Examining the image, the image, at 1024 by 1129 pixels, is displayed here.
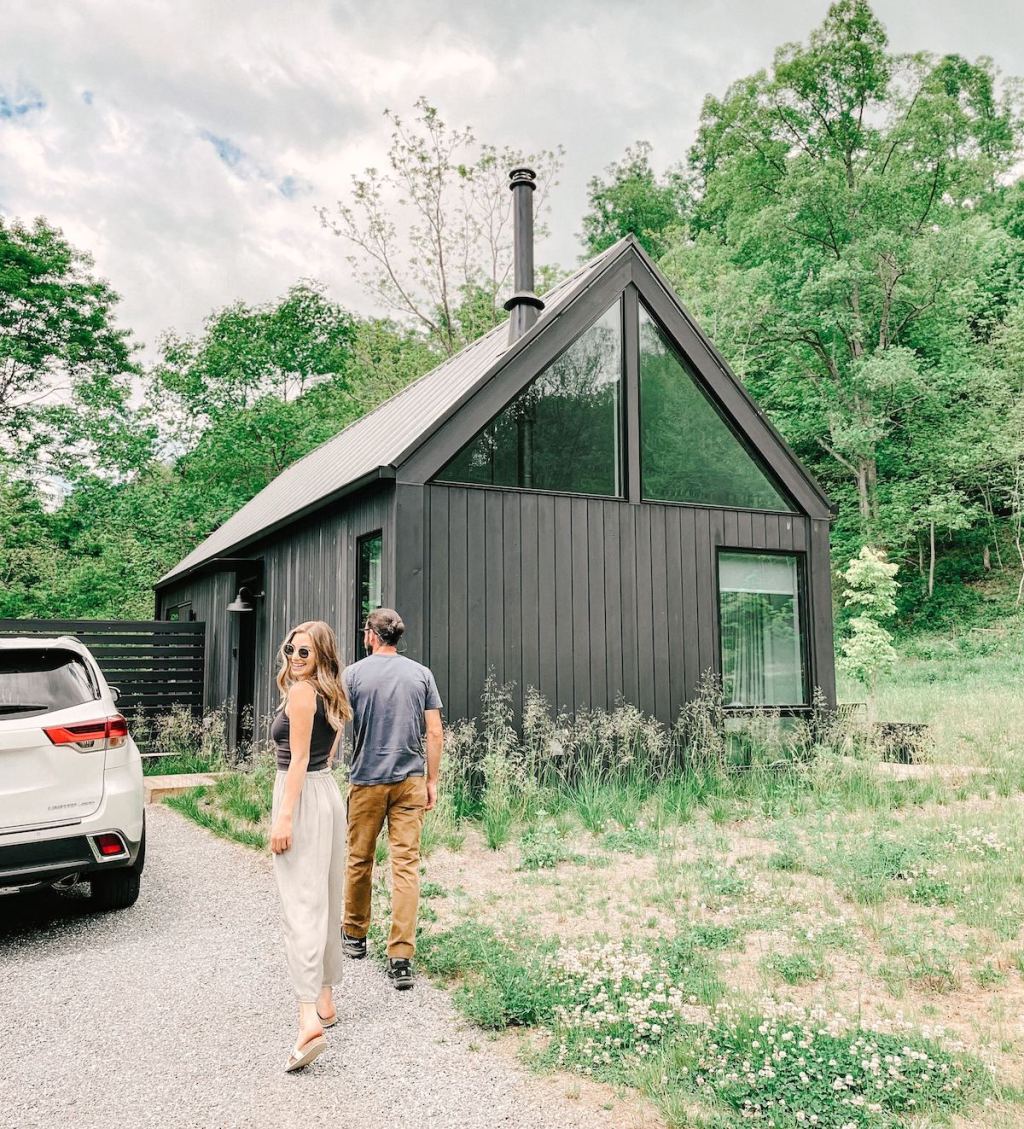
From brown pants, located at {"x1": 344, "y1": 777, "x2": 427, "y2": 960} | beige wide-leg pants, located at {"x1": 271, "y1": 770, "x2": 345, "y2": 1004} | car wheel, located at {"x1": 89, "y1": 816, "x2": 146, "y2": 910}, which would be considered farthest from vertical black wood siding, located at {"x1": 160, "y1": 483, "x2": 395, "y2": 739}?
beige wide-leg pants, located at {"x1": 271, "y1": 770, "x2": 345, "y2": 1004}

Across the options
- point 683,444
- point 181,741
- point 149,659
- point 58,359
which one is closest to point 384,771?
point 683,444

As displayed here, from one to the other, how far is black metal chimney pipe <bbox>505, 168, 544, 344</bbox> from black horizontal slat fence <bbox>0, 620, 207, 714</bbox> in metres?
8.23

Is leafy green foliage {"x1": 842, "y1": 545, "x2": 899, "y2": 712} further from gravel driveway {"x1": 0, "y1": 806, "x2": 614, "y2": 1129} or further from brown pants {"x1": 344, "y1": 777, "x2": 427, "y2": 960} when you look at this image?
gravel driveway {"x1": 0, "y1": 806, "x2": 614, "y2": 1129}

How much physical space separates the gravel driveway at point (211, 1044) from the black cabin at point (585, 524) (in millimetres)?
3662

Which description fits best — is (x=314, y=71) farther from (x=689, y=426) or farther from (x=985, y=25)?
(x=985, y=25)

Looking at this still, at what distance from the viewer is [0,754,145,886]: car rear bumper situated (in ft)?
14.1

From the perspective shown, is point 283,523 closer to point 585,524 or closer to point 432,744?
point 585,524

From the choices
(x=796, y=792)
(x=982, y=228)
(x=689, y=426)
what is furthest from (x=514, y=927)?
(x=982, y=228)

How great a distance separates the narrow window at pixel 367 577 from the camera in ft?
27.3

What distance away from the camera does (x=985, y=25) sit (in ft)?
85.2

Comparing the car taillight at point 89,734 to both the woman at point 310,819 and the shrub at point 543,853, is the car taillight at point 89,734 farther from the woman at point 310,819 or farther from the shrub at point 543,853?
the shrub at point 543,853

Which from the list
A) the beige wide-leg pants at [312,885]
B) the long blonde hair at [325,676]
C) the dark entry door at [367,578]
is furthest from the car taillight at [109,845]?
the dark entry door at [367,578]

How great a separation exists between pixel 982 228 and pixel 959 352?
3.09 metres

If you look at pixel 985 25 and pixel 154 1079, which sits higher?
pixel 985 25
